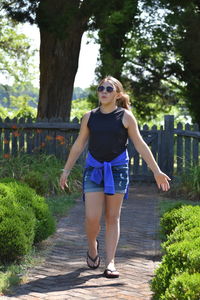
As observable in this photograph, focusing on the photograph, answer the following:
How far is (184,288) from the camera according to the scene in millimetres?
3605

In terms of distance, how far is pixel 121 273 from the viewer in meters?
5.42

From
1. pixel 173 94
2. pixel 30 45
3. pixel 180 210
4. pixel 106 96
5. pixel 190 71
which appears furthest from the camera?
pixel 30 45

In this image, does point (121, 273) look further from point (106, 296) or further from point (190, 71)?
point (190, 71)

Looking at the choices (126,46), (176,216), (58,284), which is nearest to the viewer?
(58,284)

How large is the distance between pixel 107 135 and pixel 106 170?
0.32 meters

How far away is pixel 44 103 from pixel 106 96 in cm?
974

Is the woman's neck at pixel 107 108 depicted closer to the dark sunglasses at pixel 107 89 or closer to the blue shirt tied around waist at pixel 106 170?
the dark sunglasses at pixel 107 89

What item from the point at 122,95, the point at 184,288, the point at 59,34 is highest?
the point at 59,34

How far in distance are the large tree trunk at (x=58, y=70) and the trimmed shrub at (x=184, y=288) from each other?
36.3ft

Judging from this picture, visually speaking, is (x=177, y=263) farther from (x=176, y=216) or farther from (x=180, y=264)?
(x=176, y=216)

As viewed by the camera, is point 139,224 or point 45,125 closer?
point 139,224

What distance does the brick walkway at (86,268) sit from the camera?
475 centimetres

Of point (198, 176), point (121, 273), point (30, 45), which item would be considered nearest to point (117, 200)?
point (121, 273)

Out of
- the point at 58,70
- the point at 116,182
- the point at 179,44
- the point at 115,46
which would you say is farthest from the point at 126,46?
the point at 116,182
